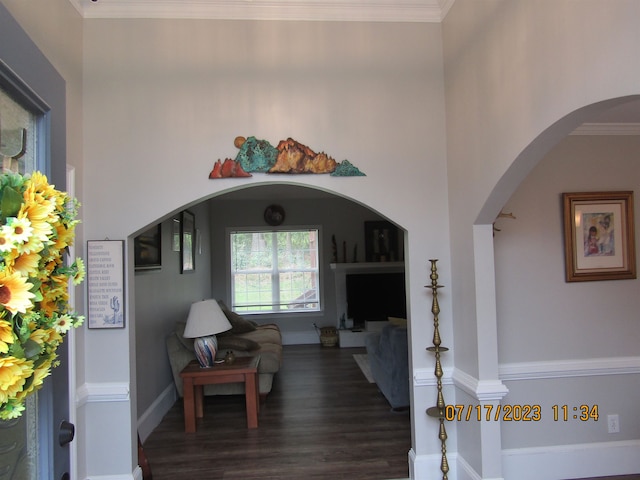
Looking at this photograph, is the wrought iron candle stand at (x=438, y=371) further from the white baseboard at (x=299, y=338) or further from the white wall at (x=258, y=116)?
the white baseboard at (x=299, y=338)

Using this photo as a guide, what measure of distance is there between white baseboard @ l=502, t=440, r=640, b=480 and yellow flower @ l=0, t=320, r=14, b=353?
2.95 meters

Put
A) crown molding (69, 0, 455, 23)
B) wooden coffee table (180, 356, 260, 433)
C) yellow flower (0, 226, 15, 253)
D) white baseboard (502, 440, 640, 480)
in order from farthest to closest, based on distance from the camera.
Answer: wooden coffee table (180, 356, 260, 433), white baseboard (502, 440, 640, 480), crown molding (69, 0, 455, 23), yellow flower (0, 226, 15, 253)

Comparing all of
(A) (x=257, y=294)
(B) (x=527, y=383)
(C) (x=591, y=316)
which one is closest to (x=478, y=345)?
(B) (x=527, y=383)

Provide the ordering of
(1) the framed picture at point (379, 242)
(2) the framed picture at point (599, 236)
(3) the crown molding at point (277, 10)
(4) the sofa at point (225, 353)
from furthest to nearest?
(1) the framed picture at point (379, 242)
(4) the sofa at point (225, 353)
(2) the framed picture at point (599, 236)
(3) the crown molding at point (277, 10)

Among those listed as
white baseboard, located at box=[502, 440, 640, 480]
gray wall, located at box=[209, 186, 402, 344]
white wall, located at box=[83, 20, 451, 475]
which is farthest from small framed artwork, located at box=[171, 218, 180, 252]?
white baseboard, located at box=[502, 440, 640, 480]

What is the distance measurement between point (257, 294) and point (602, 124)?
5.86 m

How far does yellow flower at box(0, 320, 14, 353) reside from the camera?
2.38 feet

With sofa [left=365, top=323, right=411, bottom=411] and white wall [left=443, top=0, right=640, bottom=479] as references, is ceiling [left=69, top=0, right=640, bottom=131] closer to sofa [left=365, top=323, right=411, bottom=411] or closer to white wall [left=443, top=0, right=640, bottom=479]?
white wall [left=443, top=0, right=640, bottom=479]

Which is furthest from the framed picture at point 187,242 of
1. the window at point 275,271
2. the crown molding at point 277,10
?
the crown molding at point 277,10

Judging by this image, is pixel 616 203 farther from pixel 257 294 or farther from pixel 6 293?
pixel 257 294

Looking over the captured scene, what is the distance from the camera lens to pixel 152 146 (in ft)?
8.98

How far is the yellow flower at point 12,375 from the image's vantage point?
2.37 feet

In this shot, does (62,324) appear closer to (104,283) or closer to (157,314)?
(104,283)

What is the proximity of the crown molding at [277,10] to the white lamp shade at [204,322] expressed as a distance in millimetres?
2339
